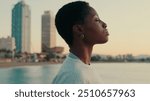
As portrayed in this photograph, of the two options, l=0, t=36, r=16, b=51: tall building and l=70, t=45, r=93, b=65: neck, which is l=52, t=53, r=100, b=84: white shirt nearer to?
l=70, t=45, r=93, b=65: neck

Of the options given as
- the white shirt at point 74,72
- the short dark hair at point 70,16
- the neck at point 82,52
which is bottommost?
the white shirt at point 74,72

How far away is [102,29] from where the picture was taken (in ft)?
5.19

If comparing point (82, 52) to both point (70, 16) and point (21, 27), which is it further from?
point (21, 27)

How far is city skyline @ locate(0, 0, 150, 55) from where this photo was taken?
1.99m

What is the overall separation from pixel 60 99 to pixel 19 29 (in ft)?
1.68

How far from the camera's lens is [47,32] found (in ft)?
6.52

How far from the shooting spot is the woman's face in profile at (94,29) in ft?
5.05

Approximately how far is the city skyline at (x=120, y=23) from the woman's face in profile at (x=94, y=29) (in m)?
0.39

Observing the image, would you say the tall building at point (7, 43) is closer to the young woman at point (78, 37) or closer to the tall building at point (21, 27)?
the tall building at point (21, 27)

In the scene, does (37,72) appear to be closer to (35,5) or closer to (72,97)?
(72,97)

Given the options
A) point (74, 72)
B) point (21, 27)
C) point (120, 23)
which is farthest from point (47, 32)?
point (74, 72)

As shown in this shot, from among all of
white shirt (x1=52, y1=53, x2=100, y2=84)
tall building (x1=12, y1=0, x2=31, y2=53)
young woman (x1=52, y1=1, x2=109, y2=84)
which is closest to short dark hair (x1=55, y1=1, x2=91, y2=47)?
young woman (x1=52, y1=1, x2=109, y2=84)

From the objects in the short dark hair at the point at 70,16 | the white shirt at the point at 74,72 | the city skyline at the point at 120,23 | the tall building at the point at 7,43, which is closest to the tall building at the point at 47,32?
the city skyline at the point at 120,23

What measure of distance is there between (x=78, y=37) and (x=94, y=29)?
0.30ft
